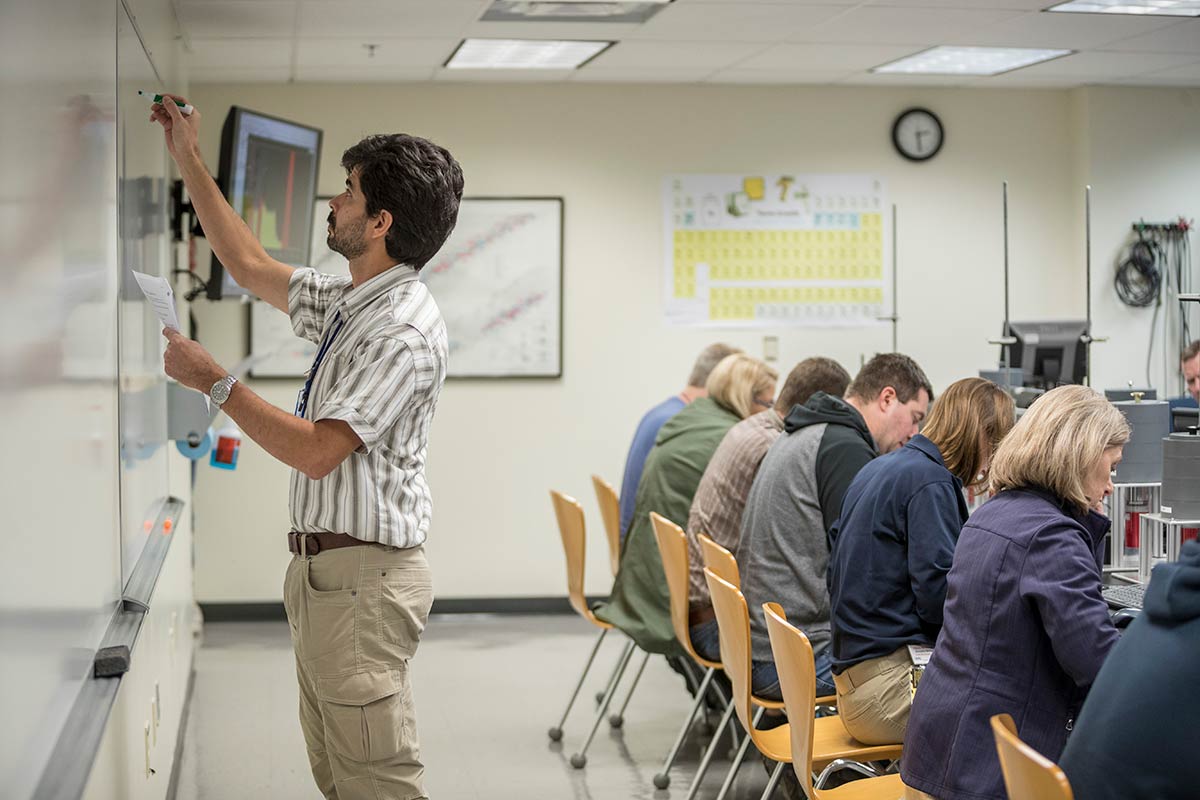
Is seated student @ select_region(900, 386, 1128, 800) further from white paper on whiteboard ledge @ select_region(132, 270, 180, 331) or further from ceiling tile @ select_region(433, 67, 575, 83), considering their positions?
ceiling tile @ select_region(433, 67, 575, 83)

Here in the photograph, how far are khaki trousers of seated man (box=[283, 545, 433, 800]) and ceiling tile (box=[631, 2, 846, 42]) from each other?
288cm

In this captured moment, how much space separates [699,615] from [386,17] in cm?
246

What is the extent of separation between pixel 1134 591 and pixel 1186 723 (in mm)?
1452

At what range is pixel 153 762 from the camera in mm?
2984

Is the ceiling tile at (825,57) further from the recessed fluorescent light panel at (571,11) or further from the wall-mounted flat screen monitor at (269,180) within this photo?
the wall-mounted flat screen monitor at (269,180)

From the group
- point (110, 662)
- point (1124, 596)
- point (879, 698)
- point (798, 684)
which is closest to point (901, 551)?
point (879, 698)

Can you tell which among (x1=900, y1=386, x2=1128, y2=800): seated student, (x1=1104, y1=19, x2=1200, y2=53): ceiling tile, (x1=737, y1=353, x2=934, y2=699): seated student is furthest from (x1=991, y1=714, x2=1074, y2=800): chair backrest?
(x1=1104, y1=19, x2=1200, y2=53): ceiling tile

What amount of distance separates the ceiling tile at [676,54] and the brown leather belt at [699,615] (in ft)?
8.35

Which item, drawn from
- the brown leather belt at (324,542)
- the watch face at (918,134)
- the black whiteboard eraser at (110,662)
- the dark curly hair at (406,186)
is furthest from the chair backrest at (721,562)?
the watch face at (918,134)

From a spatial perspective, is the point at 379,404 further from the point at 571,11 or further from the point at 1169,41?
the point at 1169,41

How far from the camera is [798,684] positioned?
249 cm

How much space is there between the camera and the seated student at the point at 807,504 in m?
3.34

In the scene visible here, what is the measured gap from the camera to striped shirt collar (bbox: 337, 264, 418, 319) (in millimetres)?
2316

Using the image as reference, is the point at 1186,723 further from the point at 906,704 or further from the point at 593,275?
the point at 593,275
